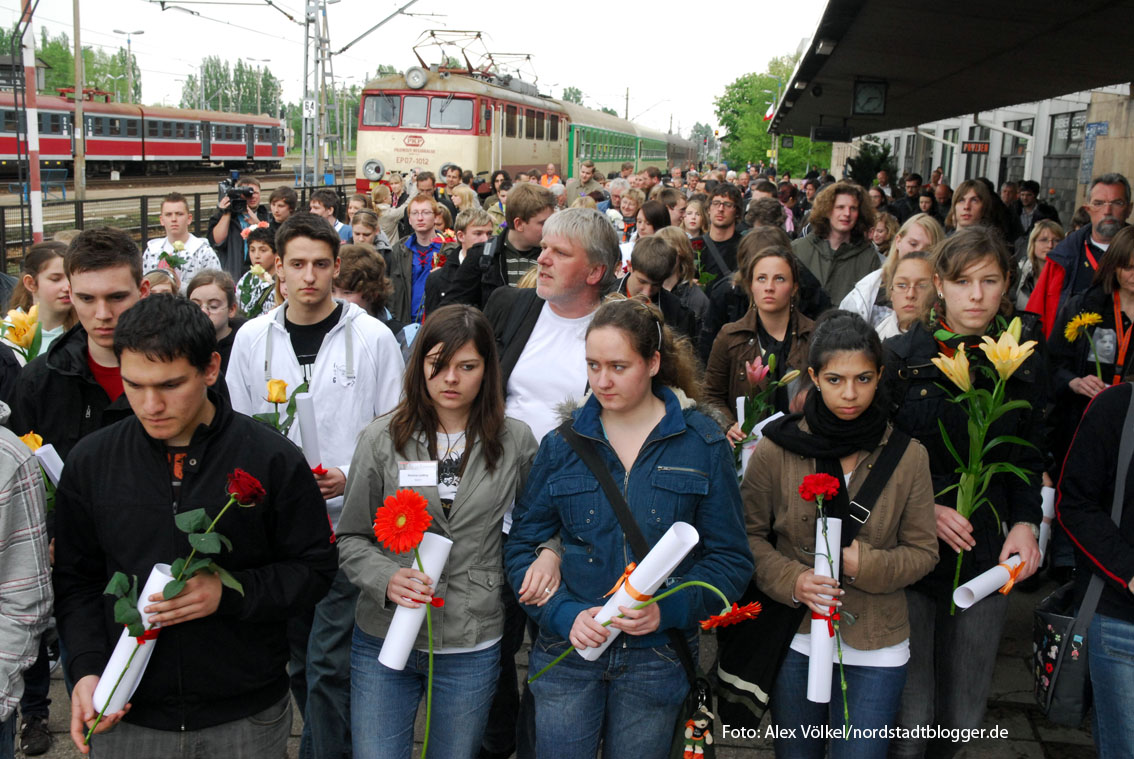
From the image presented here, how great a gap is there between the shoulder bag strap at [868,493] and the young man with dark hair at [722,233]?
14.2 ft

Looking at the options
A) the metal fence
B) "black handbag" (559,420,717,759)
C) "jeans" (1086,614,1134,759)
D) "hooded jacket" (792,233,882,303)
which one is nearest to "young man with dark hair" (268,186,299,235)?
the metal fence

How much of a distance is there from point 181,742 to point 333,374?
1485mm

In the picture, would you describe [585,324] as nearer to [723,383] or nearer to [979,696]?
[723,383]

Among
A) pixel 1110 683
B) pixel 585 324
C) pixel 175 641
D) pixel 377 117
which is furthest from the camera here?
pixel 377 117

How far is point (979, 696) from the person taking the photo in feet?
10.9

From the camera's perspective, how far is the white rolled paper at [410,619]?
2783 mm

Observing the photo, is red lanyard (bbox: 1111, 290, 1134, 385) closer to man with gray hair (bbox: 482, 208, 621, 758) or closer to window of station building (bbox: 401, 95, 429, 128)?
man with gray hair (bbox: 482, 208, 621, 758)

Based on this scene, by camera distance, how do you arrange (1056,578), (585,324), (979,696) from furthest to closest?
1. (1056,578)
2. (585,324)
3. (979,696)

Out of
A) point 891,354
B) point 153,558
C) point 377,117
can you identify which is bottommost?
point 153,558

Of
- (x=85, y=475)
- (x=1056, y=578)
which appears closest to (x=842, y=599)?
(x=85, y=475)

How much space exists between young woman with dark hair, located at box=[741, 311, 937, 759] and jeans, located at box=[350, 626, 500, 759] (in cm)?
93

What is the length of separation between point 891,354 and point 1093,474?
0.73 meters

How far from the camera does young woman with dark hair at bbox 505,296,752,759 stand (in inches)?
113

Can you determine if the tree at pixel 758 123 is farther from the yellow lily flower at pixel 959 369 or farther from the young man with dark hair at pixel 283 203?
the yellow lily flower at pixel 959 369
